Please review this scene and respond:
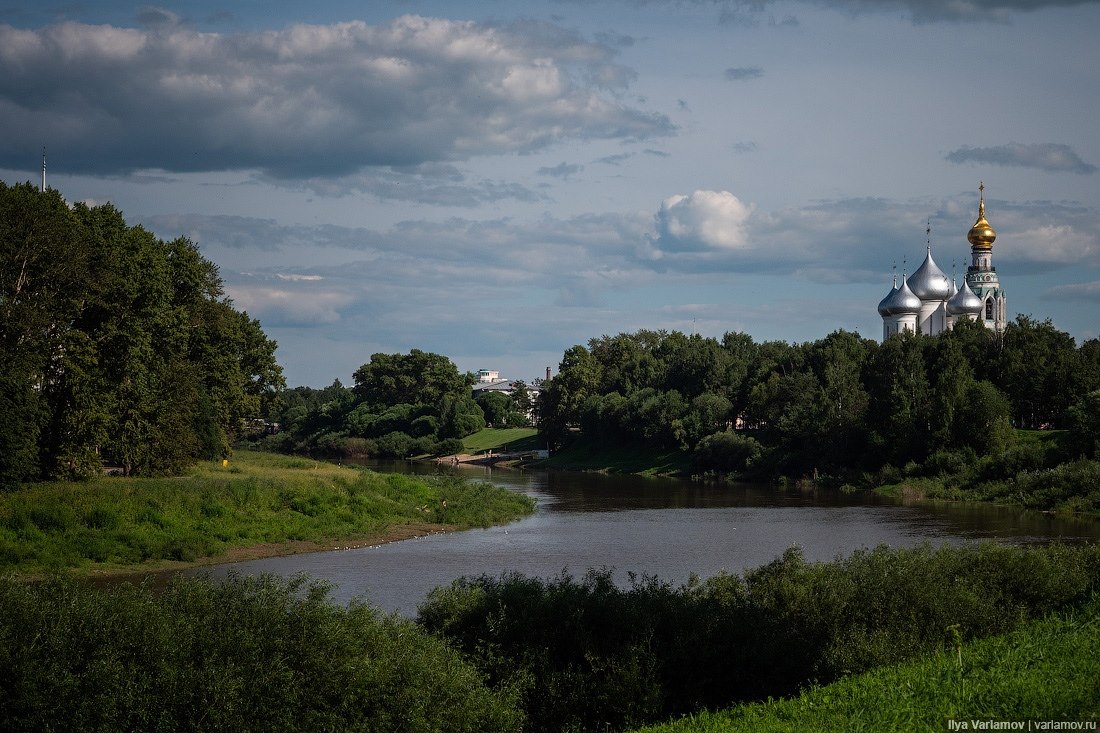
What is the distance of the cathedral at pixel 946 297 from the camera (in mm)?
111812

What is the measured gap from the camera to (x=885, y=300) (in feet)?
380

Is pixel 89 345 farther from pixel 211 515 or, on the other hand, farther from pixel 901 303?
pixel 901 303

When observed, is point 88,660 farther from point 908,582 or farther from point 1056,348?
point 1056,348

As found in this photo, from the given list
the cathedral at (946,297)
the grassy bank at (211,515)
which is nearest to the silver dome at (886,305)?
the cathedral at (946,297)

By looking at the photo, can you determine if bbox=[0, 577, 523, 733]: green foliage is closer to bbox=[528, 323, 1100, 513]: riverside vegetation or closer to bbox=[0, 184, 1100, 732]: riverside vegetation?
bbox=[0, 184, 1100, 732]: riverside vegetation

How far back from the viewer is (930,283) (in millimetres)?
115188

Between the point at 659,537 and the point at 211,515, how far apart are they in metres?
18.2

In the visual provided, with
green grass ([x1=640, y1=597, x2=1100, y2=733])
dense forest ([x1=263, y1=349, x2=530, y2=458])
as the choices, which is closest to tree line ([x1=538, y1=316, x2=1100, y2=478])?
dense forest ([x1=263, y1=349, x2=530, y2=458])

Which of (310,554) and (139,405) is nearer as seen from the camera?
(310,554)

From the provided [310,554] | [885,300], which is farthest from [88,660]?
[885,300]

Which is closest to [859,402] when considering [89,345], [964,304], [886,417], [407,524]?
[886,417]

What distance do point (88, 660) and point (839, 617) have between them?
14452mm

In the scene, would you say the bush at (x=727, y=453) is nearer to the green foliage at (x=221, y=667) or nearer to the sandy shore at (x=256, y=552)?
the sandy shore at (x=256, y=552)

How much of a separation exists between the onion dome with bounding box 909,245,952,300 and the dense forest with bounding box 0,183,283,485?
79922 mm
